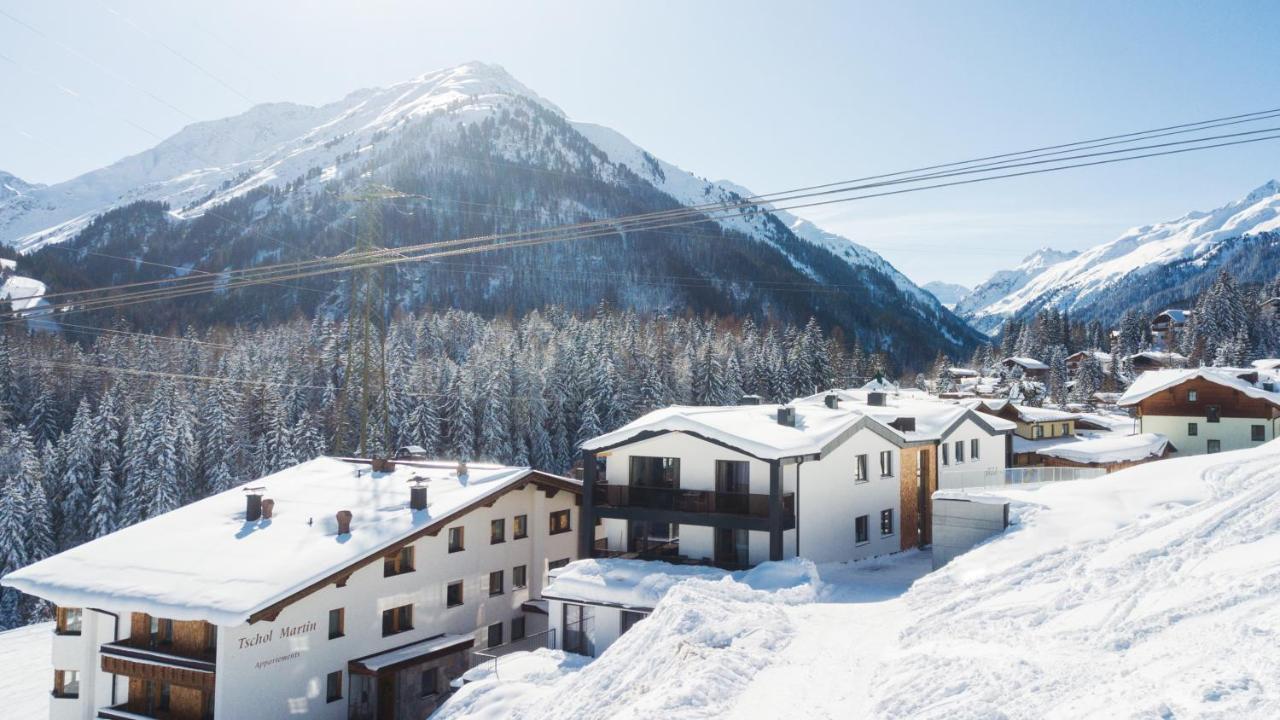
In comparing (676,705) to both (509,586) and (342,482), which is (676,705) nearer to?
(509,586)

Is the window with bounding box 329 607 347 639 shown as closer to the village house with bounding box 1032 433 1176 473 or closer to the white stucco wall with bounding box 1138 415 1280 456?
the village house with bounding box 1032 433 1176 473

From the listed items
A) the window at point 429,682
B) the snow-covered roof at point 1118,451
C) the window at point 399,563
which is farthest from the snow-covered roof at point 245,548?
the snow-covered roof at point 1118,451

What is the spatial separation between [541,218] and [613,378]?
13046 cm

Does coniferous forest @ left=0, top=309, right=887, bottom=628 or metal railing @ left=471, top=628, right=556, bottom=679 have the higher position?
coniferous forest @ left=0, top=309, right=887, bottom=628

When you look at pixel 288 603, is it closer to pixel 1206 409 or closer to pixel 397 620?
pixel 397 620

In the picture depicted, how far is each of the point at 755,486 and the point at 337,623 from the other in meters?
13.8

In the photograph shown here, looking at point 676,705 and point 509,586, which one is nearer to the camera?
point 676,705

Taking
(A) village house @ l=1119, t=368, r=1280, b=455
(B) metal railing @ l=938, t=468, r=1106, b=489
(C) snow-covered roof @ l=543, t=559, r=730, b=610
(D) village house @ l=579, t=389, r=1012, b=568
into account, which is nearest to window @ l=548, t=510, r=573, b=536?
(D) village house @ l=579, t=389, r=1012, b=568

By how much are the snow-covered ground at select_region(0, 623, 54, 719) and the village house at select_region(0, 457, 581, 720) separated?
279 inches

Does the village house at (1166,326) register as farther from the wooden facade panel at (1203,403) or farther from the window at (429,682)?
the window at (429,682)

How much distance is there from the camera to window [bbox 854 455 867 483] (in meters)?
28.2

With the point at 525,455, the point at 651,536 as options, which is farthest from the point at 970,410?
the point at 525,455

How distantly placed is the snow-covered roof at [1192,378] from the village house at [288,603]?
44516mm

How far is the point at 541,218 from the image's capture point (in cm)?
19662
